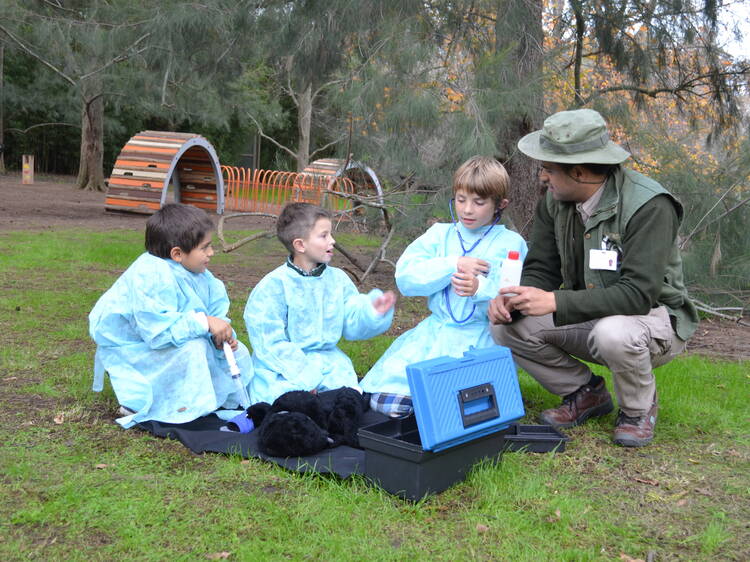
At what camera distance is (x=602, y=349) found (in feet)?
10.4

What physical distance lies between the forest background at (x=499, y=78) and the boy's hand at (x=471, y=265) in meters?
1.41

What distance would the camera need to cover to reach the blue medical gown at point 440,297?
11.7ft

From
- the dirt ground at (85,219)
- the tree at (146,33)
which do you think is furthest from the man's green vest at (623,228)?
the tree at (146,33)

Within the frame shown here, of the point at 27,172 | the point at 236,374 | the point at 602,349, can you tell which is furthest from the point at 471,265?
the point at 27,172

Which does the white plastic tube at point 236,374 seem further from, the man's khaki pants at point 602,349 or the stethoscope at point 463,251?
the man's khaki pants at point 602,349

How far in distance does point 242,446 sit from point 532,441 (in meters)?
1.16

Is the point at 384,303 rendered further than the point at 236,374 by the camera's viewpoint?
Yes

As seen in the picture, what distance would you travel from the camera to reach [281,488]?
2717 millimetres

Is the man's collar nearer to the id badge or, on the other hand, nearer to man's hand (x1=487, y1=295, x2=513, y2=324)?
the id badge

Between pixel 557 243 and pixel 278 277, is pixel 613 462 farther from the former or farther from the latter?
pixel 278 277

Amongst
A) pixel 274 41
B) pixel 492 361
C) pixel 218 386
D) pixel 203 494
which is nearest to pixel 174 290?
pixel 218 386

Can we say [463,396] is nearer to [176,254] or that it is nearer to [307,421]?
[307,421]

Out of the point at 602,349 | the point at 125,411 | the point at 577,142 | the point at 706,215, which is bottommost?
the point at 125,411

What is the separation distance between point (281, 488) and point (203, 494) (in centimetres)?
27
